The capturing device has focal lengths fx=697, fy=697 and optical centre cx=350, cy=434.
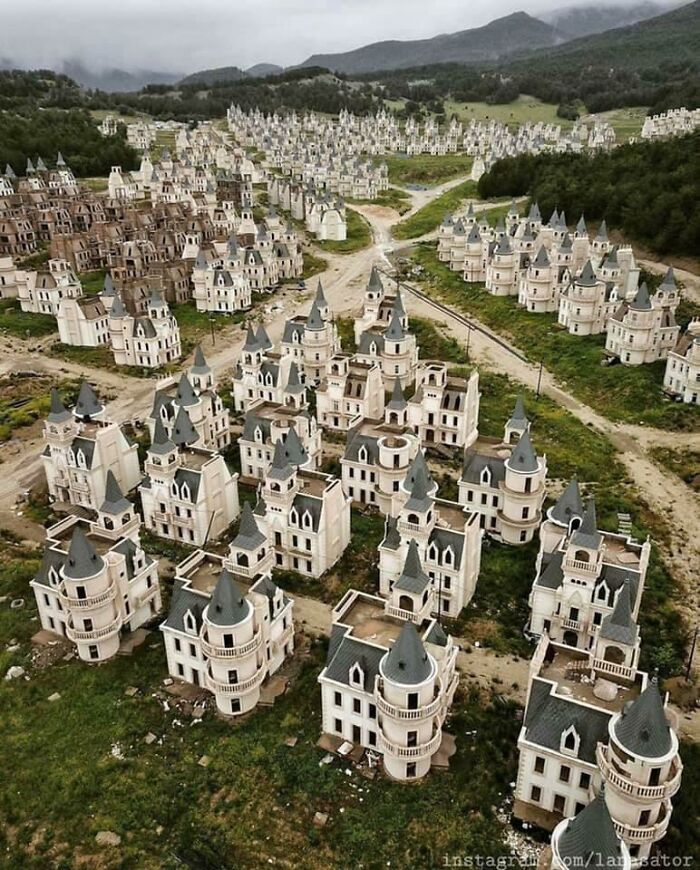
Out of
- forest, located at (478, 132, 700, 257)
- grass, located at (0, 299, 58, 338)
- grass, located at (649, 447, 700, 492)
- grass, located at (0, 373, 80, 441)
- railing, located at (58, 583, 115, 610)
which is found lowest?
grass, located at (0, 373, 80, 441)

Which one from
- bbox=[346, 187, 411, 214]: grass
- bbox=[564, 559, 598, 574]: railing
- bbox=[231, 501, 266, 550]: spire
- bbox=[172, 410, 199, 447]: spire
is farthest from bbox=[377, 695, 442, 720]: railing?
bbox=[346, 187, 411, 214]: grass

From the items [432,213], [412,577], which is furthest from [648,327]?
[432,213]

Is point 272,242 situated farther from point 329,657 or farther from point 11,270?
point 329,657

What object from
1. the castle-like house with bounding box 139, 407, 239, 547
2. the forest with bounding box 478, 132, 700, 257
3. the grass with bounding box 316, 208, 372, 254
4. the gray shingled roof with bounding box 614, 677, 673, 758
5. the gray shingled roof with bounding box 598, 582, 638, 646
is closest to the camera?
the gray shingled roof with bounding box 614, 677, 673, 758

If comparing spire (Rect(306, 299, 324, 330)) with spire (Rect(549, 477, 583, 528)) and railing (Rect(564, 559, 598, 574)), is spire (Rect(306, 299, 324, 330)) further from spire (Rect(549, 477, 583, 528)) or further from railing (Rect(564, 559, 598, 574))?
railing (Rect(564, 559, 598, 574))

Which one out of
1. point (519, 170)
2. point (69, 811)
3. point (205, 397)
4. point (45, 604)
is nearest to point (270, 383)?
point (205, 397)

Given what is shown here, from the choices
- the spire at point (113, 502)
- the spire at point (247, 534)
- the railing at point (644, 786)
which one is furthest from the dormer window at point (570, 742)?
the spire at point (113, 502)

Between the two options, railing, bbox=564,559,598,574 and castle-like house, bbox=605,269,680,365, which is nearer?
railing, bbox=564,559,598,574
